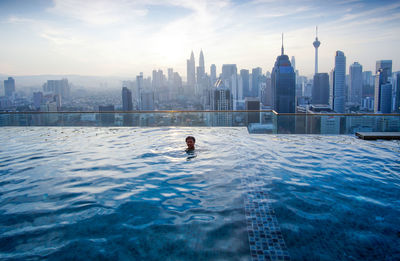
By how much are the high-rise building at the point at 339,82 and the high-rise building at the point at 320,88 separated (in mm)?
1595

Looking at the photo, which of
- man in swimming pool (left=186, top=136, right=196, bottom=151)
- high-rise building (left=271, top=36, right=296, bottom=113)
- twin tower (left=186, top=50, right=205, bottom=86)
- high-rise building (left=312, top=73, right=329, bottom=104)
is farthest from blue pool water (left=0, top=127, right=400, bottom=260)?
twin tower (left=186, top=50, right=205, bottom=86)

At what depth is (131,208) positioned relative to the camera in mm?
3439

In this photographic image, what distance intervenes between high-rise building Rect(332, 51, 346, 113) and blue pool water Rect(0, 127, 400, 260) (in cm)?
4773

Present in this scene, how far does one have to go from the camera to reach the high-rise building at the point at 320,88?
51281 millimetres

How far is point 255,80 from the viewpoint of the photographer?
234ft

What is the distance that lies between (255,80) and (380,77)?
3061cm

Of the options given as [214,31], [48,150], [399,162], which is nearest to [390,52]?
[214,31]

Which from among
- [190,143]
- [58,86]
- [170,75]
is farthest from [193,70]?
[190,143]

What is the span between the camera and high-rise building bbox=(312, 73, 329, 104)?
51281mm

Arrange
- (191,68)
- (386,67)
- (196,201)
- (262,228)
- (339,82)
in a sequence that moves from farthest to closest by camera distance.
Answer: (191,68) → (339,82) → (386,67) → (196,201) → (262,228)

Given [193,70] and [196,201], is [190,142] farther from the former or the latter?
[193,70]

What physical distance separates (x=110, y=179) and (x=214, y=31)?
10.9 meters

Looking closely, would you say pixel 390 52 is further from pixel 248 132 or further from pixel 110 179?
pixel 110 179

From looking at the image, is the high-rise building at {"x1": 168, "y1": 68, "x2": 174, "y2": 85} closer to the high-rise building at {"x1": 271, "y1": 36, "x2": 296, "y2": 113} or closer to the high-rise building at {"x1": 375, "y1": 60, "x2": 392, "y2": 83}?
the high-rise building at {"x1": 271, "y1": 36, "x2": 296, "y2": 113}
